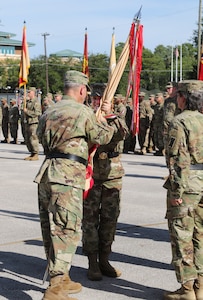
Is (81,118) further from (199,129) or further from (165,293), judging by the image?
(165,293)

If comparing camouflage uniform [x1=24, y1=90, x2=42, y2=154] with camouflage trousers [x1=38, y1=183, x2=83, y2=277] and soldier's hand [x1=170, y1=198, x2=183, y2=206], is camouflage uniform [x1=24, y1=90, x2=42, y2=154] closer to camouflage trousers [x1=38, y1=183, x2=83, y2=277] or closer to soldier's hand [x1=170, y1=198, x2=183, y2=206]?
camouflage trousers [x1=38, y1=183, x2=83, y2=277]

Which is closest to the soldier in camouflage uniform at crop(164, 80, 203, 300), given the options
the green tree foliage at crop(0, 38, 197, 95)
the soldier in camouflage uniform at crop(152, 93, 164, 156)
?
the soldier in camouflage uniform at crop(152, 93, 164, 156)

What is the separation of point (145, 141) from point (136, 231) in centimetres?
1173

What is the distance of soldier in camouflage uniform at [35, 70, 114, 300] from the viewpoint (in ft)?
16.3

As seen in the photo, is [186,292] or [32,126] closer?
[186,292]

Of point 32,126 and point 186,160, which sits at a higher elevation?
point 186,160

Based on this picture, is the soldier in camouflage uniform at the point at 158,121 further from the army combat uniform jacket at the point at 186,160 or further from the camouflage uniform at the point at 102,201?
the army combat uniform jacket at the point at 186,160

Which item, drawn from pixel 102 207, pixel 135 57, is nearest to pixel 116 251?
pixel 102 207

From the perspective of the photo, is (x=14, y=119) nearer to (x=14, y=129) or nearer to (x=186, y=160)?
(x=14, y=129)

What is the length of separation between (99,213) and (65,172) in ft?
3.54

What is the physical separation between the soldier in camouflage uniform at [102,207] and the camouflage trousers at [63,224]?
0.80 meters

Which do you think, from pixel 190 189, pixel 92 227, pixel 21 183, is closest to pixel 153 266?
pixel 92 227

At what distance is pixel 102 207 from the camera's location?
589 centimetres

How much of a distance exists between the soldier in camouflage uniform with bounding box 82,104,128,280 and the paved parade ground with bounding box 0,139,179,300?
204 mm
